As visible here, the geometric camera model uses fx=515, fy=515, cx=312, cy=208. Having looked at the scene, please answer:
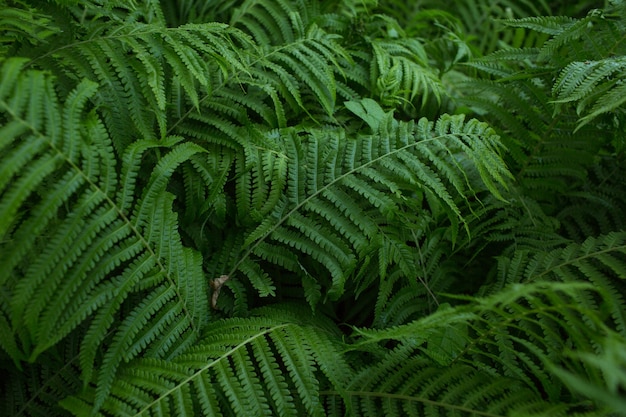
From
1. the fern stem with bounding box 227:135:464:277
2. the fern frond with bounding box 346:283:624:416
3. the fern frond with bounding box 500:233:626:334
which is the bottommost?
the fern frond with bounding box 346:283:624:416

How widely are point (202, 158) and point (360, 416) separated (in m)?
0.85

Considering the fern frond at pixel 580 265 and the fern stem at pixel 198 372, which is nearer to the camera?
the fern stem at pixel 198 372

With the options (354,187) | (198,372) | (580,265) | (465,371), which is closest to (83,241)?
(198,372)

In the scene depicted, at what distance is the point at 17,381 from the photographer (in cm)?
132

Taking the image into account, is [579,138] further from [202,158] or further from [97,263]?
[97,263]

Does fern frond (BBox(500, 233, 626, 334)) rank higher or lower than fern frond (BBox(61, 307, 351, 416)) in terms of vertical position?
higher

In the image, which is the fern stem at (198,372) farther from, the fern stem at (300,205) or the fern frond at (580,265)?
the fern frond at (580,265)

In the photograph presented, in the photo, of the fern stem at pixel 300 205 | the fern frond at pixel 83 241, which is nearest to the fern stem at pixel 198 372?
the fern frond at pixel 83 241

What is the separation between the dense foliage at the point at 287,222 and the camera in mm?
1140

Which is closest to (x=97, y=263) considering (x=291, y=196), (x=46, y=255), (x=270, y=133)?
(x=46, y=255)

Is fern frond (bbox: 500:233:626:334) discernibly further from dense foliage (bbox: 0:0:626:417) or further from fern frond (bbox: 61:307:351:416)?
fern frond (bbox: 61:307:351:416)

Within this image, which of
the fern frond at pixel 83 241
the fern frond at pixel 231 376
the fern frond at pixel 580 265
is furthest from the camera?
the fern frond at pixel 580 265

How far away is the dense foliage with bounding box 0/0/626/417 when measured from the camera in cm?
114

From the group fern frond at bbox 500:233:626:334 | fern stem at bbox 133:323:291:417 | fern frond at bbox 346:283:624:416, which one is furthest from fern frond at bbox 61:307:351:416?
fern frond at bbox 500:233:626:334
